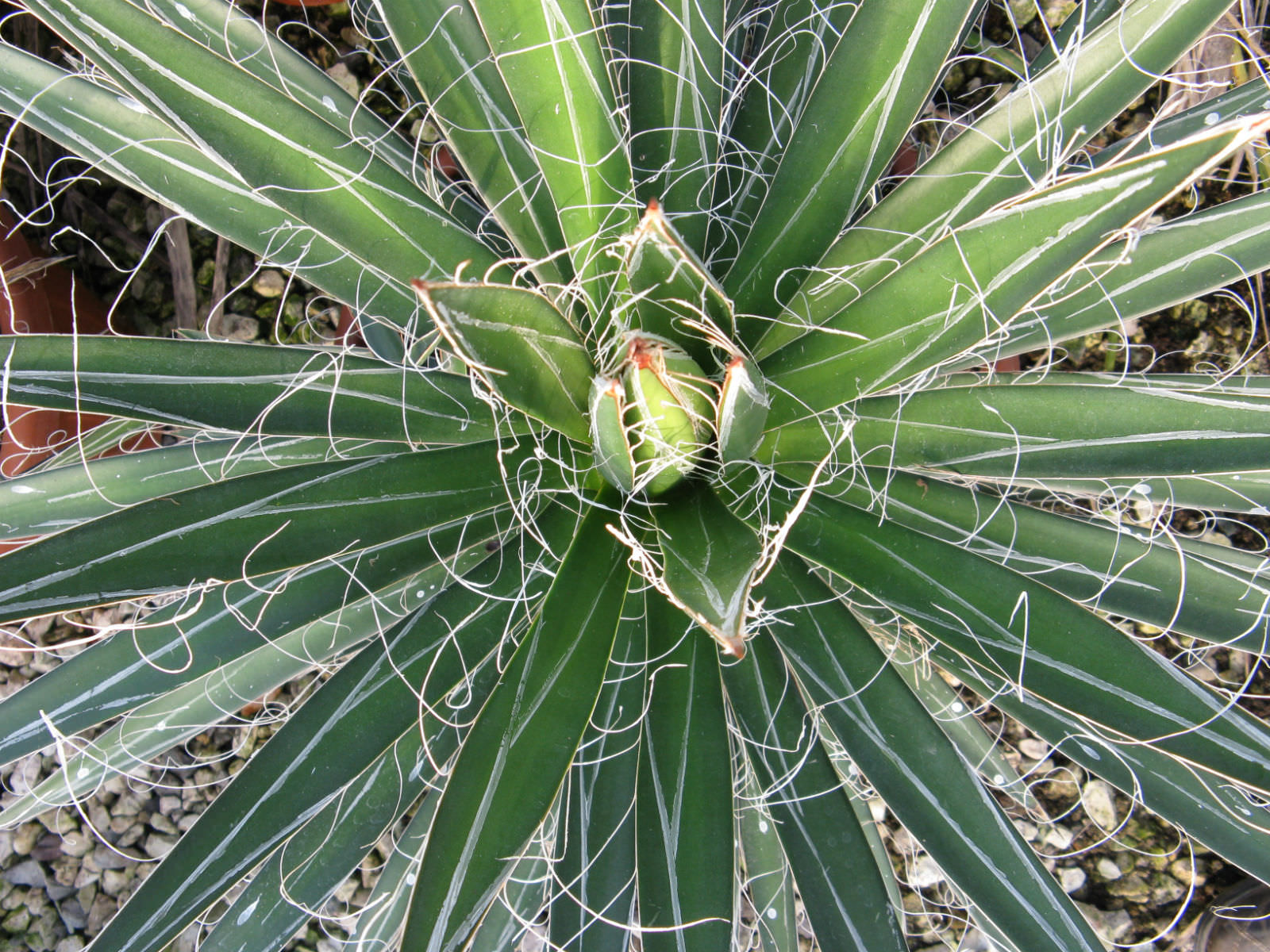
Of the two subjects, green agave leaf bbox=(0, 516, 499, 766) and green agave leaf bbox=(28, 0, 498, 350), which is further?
green agave leaf bbox=(0, 516, 499, 766)

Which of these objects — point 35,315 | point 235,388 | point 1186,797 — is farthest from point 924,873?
point 35,315

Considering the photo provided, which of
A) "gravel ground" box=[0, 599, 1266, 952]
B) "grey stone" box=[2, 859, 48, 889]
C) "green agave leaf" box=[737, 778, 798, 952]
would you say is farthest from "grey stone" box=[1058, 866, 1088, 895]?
"grey stone" box=[2, 859, 48, 889]

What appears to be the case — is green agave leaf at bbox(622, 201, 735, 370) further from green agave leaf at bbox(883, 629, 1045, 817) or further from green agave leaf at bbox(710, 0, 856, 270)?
green agave leaf at bbox(883, 629, 1045, 817)

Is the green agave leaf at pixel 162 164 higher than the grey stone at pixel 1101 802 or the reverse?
higher

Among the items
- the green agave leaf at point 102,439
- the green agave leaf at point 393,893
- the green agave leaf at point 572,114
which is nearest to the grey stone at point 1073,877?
the green agave leaf at point 393,893

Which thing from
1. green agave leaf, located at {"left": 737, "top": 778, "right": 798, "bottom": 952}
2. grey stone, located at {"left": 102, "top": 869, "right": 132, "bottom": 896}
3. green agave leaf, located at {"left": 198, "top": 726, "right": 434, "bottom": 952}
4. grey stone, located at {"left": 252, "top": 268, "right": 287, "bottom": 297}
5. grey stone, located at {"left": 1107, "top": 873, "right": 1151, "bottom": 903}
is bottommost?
grey stone, located at {"left": 1107, "top": 873, "right": 1151, "bottom": 903}

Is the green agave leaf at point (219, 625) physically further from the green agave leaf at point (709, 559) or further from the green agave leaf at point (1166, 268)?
the green agave leaf at point (1166, 268)
